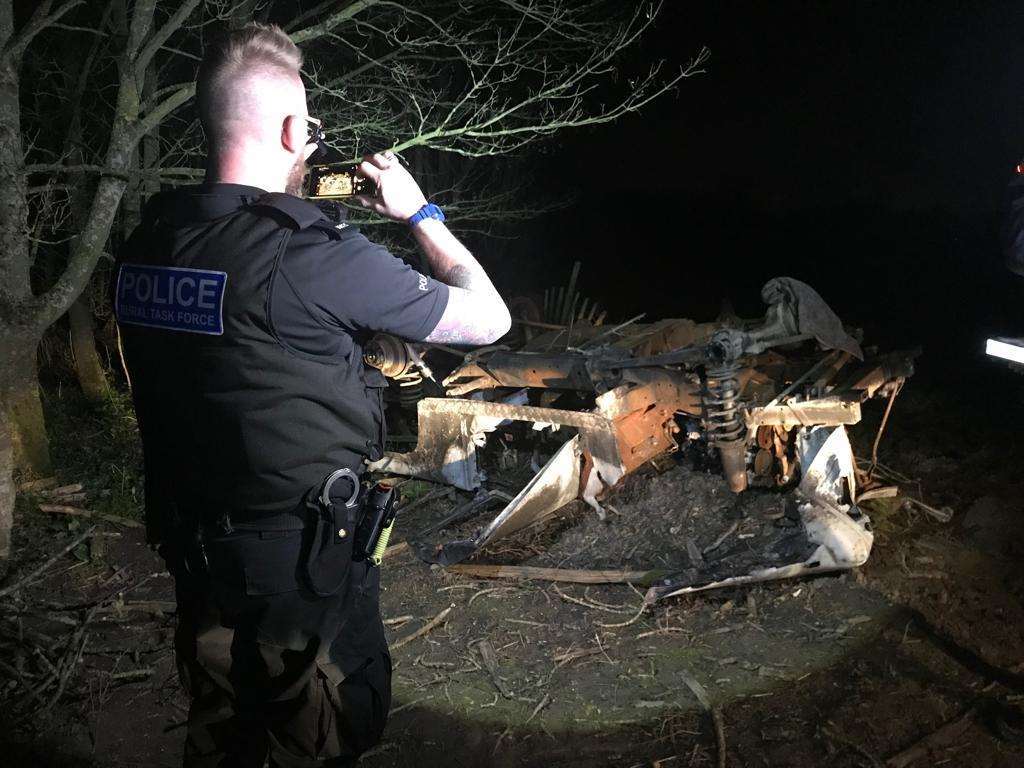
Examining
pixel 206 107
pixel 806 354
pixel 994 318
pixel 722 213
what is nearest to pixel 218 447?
pixel 206 107

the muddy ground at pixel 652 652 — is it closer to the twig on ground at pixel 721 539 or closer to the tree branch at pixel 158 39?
the twig on ground at pixel 721 539

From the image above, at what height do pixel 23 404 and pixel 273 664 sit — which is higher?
pixel 273 664

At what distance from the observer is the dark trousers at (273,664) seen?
6.16ft

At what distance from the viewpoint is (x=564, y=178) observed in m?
20.3

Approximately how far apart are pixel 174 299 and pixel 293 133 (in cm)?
52

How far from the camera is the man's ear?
1.87 m

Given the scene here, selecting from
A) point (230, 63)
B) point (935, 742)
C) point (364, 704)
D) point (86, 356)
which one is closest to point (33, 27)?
point (230, 63)

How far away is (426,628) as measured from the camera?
4.14 m

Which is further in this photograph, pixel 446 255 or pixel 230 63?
pixel 446 255

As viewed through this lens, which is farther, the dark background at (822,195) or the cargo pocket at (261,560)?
the dark background at (822,195)

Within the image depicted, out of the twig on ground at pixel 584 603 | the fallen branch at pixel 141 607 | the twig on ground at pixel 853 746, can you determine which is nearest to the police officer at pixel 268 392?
the twig on ground at pixel 853 746

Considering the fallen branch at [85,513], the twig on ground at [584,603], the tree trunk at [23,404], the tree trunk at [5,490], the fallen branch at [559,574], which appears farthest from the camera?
the fallen branch at [85,513]

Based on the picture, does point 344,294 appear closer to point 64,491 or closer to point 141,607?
point 141,607

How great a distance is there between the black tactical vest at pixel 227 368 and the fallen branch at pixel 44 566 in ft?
10.2
